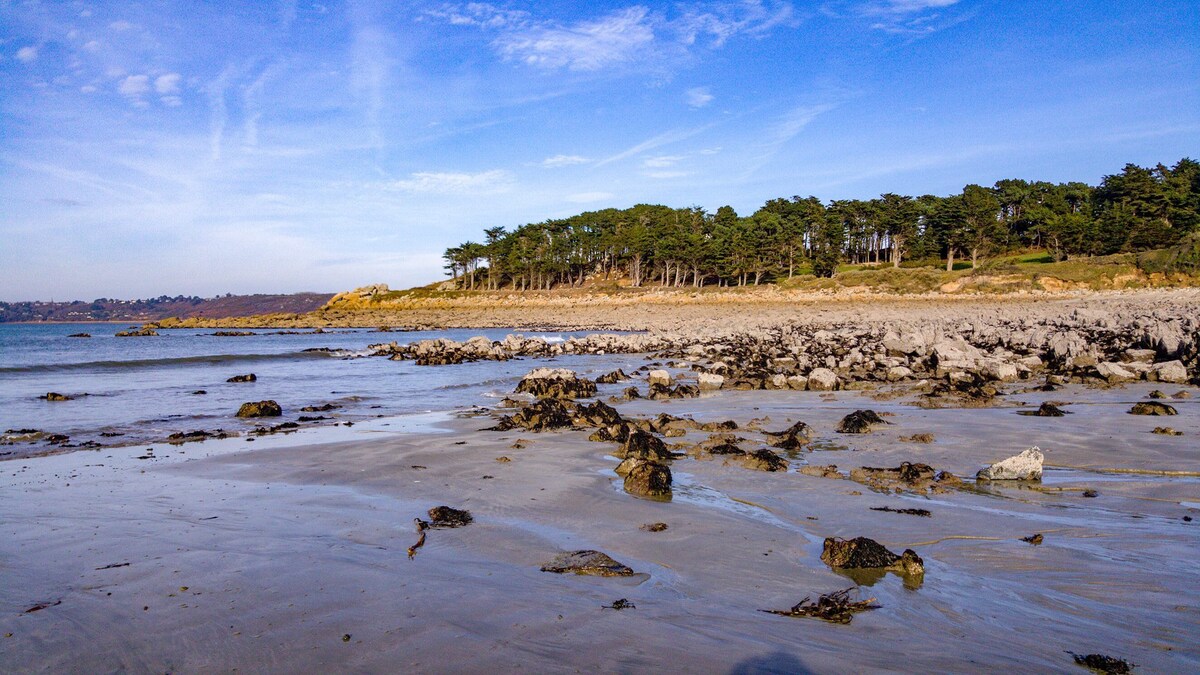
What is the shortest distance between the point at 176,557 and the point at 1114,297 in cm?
5019

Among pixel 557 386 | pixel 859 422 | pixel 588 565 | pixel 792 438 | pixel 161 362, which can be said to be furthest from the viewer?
pixel 161 362

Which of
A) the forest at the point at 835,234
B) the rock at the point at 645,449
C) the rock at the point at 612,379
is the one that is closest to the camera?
the rock at the point at 645,449

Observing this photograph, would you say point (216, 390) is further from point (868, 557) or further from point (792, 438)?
point (868, 557)

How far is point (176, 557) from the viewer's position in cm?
469

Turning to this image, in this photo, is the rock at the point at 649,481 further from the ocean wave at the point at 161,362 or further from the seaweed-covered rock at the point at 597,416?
the ocean wave at the point at 161,362

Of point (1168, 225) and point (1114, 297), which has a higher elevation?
point (1168, 225)

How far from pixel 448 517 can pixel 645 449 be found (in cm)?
291

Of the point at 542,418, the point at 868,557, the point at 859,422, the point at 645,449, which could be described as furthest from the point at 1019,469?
the point at 542,418

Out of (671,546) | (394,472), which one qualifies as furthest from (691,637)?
(394,472)

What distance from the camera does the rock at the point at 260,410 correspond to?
12.7m

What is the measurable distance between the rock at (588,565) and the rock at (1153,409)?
8880 millimetres

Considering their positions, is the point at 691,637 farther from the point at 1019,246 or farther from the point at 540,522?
the point at 1019,246

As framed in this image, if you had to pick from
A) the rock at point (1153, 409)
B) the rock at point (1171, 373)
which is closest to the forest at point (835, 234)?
the rock at point (1171, 373)

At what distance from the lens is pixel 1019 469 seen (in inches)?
252
